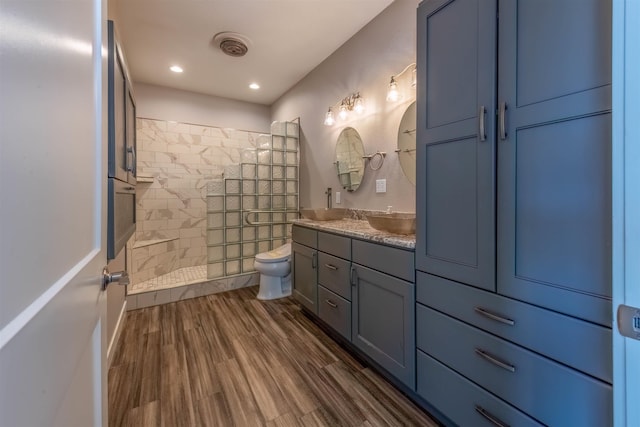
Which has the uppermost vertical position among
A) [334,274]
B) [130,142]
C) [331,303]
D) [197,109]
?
[197,109]

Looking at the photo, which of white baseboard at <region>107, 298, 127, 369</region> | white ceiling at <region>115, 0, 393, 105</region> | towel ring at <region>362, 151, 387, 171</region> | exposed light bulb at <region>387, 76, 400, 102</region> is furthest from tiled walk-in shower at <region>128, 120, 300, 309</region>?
exposed light bulb at <region>387, 76, 400, 102</region>

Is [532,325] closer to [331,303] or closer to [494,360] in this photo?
[494,360]

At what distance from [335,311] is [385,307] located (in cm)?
54

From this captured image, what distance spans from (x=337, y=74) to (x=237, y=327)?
2.63 meters

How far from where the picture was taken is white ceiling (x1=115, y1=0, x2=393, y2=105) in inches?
82.1

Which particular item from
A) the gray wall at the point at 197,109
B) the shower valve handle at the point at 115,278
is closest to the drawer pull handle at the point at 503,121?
the shower valve handle at the point at 115,278

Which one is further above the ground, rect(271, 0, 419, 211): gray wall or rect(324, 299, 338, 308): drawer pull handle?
rect(271, 0, 419, 211): gray wall

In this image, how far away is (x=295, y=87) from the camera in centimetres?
354

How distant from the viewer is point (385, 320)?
1.55 m

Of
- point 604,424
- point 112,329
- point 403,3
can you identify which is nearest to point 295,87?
point 403,3

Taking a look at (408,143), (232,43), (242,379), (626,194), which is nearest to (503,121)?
(626,194)

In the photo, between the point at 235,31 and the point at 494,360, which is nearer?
the point at 494,360

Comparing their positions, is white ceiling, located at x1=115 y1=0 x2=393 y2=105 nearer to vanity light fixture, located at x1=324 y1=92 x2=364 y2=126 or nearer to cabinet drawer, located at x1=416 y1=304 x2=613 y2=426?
vanity light fixture, located at x1=324 y1=92 x2=364 y2=126

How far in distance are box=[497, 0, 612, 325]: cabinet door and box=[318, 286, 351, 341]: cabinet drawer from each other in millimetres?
1061
